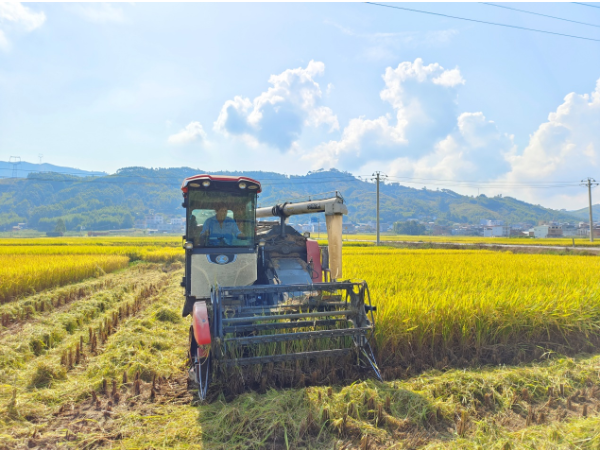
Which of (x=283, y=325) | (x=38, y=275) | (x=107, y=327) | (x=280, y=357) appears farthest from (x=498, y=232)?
(x=280, y=357)

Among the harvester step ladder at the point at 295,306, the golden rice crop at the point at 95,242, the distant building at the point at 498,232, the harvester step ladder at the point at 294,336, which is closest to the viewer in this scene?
the harvester step ladder at the point at 294,336

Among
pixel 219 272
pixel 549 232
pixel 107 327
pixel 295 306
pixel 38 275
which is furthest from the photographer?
pixel 549 232

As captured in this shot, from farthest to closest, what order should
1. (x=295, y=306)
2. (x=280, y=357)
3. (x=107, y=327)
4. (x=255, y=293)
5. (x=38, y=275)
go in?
1. (x=38, y=275)
2. (x=107, y=327)
3. (x=255, y=293)
4. (x=295, y=306)
5. (x=280, y=357)

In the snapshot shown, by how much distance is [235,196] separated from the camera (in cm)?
579

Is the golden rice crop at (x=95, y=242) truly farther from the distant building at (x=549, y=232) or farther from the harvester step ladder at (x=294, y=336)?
the distant building at (x=549, y=232)

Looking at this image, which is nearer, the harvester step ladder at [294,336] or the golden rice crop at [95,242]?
the harvester step ladder at [294,336]

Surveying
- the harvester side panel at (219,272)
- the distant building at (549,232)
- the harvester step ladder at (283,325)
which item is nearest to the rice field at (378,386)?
the harvester step ladder at (283,325)

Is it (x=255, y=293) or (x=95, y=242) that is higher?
(x=255, y=293)

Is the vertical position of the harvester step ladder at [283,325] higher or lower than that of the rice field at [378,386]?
higher

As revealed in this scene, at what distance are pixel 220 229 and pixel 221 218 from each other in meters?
0.18

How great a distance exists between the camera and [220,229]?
5.72 meters

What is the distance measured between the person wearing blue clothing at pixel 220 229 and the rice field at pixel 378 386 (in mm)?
1846

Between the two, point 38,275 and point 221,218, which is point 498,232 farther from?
point 221,218

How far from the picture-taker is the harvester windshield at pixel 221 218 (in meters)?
5.61
